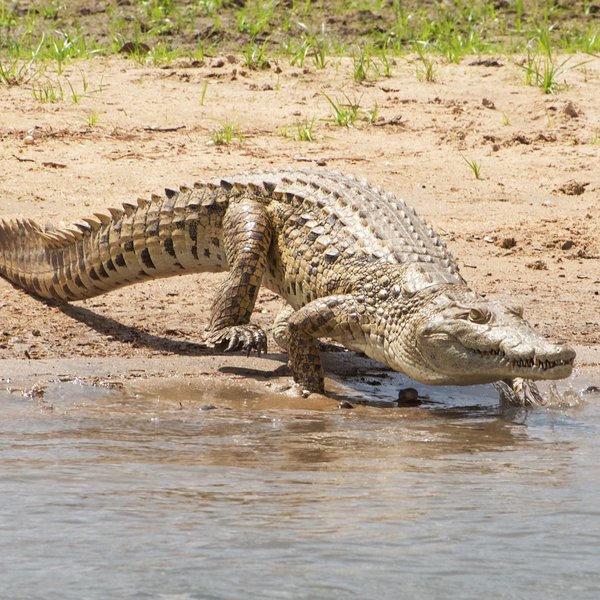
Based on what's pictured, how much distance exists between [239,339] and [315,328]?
574 mm

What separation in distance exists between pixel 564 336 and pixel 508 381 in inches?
37.3

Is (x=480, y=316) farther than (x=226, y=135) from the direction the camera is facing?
No

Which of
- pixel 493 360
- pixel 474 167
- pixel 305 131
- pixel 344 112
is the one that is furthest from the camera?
pixel 344 112

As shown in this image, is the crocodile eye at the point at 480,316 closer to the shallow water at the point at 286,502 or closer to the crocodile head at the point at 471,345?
the crocodile head at the point at 471,345

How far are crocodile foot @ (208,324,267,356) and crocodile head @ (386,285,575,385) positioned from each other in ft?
2.79

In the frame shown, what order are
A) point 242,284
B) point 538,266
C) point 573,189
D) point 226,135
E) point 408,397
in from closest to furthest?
point 408,397 → point 242,284 → point 538,266 → point 573,189 → point 226,135

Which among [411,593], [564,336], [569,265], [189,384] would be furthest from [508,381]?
[411,593]

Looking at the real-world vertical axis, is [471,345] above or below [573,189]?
below

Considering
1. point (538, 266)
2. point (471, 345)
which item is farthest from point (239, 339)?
point (538, 266)

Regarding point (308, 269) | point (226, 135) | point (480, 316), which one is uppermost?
point (226, 135)

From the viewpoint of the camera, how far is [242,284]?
6.65 m

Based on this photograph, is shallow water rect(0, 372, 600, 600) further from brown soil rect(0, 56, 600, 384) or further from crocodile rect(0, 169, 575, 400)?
brown soil rect(0, 56, 600, 384)

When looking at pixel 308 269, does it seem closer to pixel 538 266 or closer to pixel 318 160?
pixel 538 266

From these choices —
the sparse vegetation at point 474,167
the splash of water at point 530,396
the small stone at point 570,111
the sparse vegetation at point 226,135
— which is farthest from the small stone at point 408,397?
the small stone at point 570,111
